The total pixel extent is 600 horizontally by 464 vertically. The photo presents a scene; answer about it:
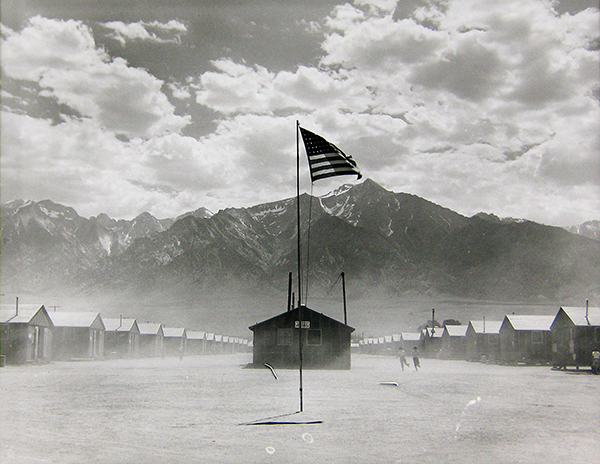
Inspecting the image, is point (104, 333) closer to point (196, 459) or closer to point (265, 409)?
point (265, 409)

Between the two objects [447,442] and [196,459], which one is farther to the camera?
[447,442]

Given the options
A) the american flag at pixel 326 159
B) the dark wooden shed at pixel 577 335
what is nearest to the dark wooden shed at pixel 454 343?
the dark wooden shed at pixel 577 335

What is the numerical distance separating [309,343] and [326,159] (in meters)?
36.4

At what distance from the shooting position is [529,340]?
77625mm

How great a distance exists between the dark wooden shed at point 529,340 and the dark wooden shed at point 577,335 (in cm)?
734

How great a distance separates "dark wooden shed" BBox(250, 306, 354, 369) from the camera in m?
55.6

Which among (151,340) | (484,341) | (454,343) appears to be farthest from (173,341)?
(484,341)

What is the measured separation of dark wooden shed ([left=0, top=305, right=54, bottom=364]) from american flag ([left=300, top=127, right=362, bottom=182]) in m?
45.9

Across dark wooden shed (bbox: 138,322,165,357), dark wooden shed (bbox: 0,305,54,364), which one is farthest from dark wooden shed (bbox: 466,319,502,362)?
dark wooden shed (bbox: 0,305,54,364)

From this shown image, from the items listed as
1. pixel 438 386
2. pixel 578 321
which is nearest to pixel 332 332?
pixel 438 386

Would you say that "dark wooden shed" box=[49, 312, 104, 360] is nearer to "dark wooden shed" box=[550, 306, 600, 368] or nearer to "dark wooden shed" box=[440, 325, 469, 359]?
"dark wooden shed" box=[550, 306, 600, 368]

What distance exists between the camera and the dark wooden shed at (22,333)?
2368 inches

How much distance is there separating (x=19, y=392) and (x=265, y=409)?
1355cm

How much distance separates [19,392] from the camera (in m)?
28.9
